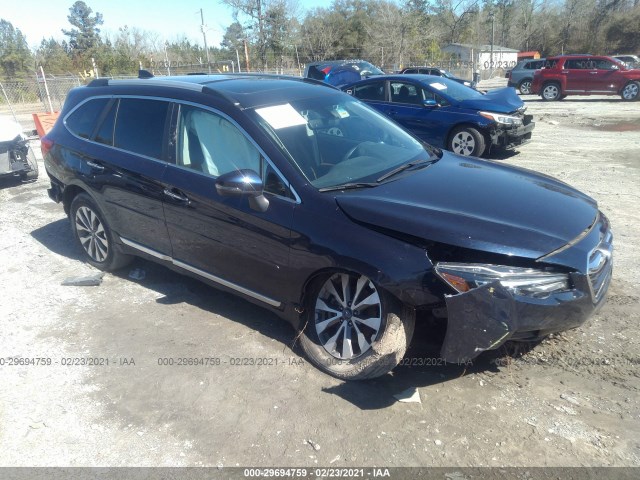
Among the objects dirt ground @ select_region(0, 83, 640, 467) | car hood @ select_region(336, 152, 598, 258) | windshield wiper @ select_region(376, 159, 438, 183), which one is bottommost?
dirt ground @ select_region(0, 83, 640, 467)

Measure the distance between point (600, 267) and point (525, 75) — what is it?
2440cm

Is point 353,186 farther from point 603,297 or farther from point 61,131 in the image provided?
point 61,131

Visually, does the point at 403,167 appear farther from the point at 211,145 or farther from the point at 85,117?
the point at 85,117

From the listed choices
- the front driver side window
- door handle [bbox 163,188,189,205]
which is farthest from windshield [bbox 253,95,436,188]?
door handle [bbox 163,188,189,205]

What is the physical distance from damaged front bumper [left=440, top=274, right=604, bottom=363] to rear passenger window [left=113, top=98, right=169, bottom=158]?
2.71 metres

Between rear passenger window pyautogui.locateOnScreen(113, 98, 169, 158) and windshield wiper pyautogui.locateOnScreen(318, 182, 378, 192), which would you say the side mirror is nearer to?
windshield wiper pyautogui.locateOnScreen(318, 182, 378, 192)

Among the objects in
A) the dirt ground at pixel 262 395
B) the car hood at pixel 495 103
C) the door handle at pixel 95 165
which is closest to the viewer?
the dirt ground at pixel 262 395

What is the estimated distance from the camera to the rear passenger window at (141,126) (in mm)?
4113

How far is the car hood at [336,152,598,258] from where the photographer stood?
280 centimetres

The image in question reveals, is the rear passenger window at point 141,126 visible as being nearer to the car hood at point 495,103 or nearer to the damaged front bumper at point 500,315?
the damaged front bumper at point 500,315

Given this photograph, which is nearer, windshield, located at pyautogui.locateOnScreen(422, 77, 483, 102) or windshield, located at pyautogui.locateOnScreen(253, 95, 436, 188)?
windshield, located at pyautogui.locateOnScreen(253, 95, 436, 188)

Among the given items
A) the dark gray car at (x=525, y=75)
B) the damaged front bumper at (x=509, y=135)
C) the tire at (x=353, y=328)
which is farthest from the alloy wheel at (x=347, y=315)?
the dark gray car at (x=525, y=75)

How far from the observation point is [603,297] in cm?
301

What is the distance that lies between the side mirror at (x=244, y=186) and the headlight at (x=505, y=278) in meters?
1.26
